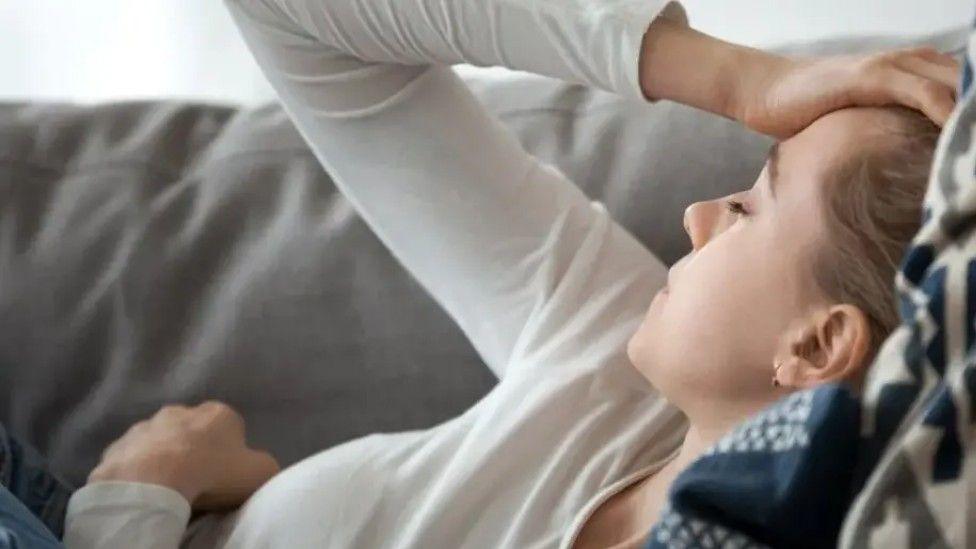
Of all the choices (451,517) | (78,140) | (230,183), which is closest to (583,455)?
(451,517)

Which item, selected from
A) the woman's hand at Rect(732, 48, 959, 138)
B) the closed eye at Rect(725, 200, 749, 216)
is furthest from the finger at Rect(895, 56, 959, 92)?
the closed eye at Rect(725, 200, 749, 216)

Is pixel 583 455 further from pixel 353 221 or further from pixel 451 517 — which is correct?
pixel 353 221

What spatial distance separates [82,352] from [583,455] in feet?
1.66

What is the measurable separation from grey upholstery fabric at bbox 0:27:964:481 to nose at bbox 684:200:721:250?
244mm

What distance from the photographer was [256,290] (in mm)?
1173

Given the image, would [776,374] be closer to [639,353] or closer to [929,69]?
[639,353]

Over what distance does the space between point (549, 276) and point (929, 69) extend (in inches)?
13.5

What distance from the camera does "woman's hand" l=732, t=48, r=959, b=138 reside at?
754 mm

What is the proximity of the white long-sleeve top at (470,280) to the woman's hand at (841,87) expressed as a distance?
0.09 m

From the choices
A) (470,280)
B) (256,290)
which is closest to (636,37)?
(470,280)

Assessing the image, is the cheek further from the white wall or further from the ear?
the white wall

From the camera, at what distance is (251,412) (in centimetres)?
116

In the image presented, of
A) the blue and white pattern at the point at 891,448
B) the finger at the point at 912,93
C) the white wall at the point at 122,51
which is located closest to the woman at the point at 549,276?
the finger at the point at 912,93

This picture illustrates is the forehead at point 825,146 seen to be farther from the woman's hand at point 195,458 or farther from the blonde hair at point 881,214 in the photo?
the woman's hand at point 195,458
